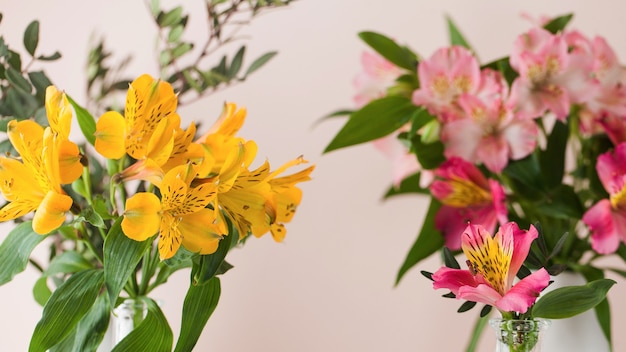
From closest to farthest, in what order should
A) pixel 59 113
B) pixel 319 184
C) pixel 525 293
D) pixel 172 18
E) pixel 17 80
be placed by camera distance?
1. pixel 525 293
2. pixel 59 113
3. pixel 17 80
4. pixel 172 18
5. pixel 319 184

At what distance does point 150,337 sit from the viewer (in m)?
0.73

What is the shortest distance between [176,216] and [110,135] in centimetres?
10

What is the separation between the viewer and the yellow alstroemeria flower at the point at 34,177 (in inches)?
25.9

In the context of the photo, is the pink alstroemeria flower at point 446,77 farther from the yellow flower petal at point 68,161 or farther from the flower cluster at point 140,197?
the yellow flower petal at point 68,161

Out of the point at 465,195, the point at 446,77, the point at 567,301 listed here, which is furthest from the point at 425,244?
the point at 567,301

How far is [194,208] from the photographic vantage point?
670mm

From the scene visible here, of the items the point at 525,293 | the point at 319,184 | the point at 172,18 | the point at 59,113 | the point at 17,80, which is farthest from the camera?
the point at 319,184

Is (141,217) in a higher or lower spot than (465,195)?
higher

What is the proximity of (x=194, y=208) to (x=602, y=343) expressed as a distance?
0.53m

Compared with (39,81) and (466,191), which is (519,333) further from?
(39,81)

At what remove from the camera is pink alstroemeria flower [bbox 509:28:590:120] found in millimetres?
961

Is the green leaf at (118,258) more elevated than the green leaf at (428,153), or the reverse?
the green leaf at (118,258)

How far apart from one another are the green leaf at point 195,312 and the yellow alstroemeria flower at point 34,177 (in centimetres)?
14

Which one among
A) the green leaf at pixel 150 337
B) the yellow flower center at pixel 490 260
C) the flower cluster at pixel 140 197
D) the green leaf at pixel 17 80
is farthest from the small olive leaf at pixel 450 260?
the green leaf at pixel 17 80
